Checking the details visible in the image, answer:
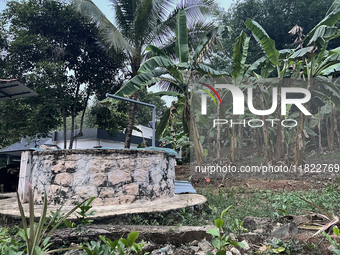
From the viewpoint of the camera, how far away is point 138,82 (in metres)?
8.36

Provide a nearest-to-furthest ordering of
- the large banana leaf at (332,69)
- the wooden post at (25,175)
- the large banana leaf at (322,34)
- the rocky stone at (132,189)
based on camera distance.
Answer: the rocky stone at (132,189)
the wooden post at (25,175)
the large banana leaf at (322,34)
the large banana leaf at (332,69)

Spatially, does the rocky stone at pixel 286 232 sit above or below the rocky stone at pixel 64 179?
below

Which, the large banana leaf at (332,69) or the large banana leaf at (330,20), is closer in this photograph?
the large banana leaf at (330,20)

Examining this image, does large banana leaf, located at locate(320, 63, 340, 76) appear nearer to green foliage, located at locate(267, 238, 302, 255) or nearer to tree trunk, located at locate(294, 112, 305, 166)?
tree trunk, located at locate(294, 112, 305, 166)

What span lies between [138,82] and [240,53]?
327 centimetres

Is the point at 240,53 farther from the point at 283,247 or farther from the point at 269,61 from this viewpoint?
the point at 283,247

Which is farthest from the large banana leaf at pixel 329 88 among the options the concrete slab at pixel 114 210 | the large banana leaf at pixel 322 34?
the concrete slab at pixel 114 210

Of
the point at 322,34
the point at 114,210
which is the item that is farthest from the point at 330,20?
the point at 114,210

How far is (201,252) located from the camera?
108 inches

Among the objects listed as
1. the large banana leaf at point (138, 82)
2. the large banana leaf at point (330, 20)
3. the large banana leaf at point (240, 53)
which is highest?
the large banana leaf at point (330, 20)

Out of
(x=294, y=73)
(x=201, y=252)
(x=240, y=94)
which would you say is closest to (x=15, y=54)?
(x=240, y=94)

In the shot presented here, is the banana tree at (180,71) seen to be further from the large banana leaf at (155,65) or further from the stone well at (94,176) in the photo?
the stone well at (94,176)

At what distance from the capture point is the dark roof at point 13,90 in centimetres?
607

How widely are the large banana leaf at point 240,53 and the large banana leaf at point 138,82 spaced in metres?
2.31
